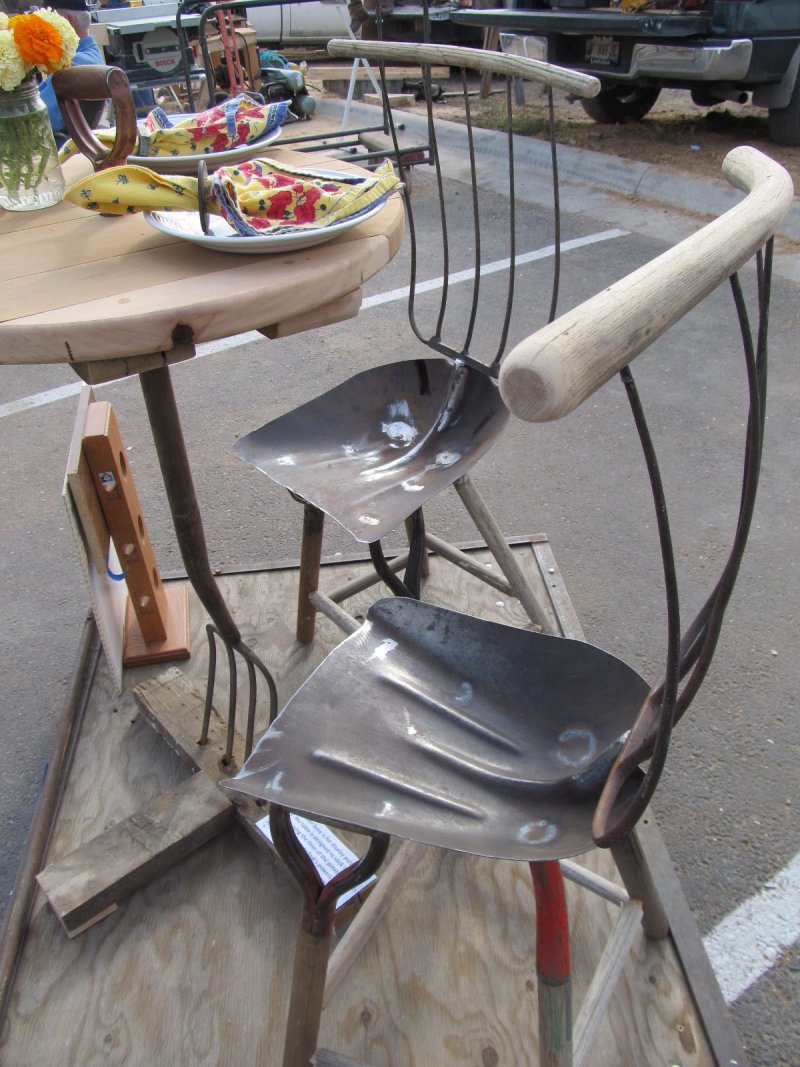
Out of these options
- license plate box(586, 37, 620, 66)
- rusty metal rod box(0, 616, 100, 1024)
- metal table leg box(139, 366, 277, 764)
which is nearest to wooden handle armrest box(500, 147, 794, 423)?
metal table leg box(139, 366, 277, 764)

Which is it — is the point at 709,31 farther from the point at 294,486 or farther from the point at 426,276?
the point at 294,486

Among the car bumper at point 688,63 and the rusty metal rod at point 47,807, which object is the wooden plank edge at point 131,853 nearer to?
the rusty metal rod at point 47,807

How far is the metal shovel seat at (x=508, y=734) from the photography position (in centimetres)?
70

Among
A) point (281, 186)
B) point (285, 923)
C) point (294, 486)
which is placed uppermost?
point (281, 186)

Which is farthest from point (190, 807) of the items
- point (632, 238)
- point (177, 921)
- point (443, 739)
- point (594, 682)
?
point (632, 238)

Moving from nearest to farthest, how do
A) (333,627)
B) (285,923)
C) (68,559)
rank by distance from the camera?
(285,923)
(333,627)
(68,559)

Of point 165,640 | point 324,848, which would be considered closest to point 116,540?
point 165,640

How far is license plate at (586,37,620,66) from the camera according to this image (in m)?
4.48

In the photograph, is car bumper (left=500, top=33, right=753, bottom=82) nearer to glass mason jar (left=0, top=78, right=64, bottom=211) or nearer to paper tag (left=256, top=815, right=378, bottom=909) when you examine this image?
glass mason jar (left=0, top=78, right=64, bottom=211)

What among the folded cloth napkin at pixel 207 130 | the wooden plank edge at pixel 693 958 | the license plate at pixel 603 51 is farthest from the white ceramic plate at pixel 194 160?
the license plate at pixel 603 51

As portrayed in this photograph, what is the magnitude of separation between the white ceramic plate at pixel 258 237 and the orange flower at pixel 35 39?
272mm

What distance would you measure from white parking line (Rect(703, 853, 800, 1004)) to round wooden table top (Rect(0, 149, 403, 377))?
1193 mm

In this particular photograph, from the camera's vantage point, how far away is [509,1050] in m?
1.17

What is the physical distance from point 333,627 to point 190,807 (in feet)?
1.93
